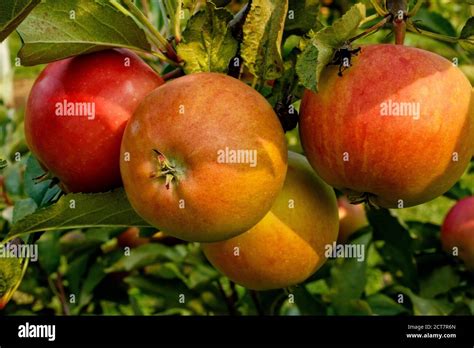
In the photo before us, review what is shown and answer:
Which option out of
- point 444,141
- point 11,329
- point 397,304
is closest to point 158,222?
point 444,141

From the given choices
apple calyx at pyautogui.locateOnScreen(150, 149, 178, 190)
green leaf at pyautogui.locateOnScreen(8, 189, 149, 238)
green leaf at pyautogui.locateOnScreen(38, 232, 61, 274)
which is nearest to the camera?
apple calyx at pyautogui.locateOnScreen(150, 149, 178, 190)

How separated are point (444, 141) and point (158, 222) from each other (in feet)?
0.91

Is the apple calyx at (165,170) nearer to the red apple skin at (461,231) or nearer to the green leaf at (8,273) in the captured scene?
the green leaf at (8,273)

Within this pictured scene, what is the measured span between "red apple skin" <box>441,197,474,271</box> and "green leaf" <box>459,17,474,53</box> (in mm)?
662

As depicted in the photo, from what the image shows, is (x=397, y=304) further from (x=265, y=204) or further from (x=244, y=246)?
(x=265, y=204)

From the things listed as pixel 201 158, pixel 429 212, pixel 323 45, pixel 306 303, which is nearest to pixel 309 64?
pixel 323 45

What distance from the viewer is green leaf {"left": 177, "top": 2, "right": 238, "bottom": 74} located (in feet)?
A: 2.18

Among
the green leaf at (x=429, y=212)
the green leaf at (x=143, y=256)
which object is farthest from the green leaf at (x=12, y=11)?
the green leaf at (x=429, y=212)

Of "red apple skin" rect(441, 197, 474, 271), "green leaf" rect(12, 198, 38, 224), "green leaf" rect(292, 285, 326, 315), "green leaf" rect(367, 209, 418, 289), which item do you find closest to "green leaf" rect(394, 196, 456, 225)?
"red apple skin" rect(441, 197, 474, 271)

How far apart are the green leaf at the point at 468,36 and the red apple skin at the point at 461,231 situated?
662 millimetres

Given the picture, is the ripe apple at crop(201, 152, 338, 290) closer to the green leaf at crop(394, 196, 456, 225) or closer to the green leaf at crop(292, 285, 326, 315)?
the green leaf at crop(292, 285, 326, 315)

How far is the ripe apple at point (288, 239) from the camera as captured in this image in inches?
29.0

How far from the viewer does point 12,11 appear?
2.00 ft

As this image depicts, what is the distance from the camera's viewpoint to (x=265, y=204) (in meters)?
0.62
